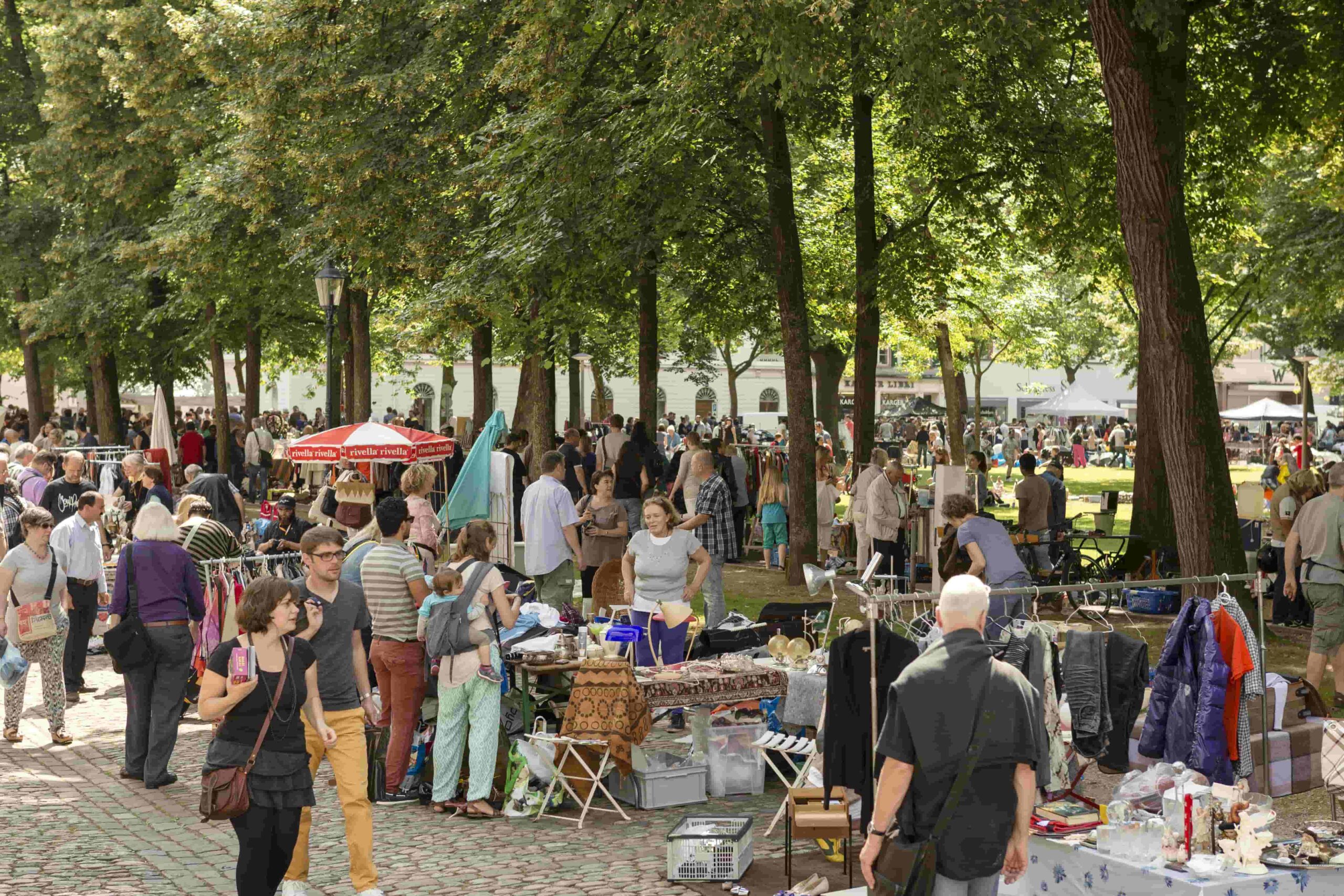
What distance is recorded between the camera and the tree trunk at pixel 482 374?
88.9 ft

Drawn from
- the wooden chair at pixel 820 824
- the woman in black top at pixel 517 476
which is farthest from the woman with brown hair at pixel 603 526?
the wooden chair at pixel 820 824

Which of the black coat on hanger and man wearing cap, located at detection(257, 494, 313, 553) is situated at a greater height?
man wearing cap, located at detection(257, 494, 313, 553)

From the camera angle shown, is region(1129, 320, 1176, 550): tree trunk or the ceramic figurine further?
region(1129, 320, 1176, 550): tree trunk

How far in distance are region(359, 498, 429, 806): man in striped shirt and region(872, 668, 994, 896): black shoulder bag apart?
478 cm

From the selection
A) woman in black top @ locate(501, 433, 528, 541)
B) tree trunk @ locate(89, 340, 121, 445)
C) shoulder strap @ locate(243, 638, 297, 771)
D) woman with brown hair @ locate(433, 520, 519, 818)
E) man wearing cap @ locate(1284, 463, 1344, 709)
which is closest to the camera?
shoulder strap @ locate(243, 638, 297, 771)

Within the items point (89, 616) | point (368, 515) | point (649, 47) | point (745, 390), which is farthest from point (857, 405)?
point (745, 390)

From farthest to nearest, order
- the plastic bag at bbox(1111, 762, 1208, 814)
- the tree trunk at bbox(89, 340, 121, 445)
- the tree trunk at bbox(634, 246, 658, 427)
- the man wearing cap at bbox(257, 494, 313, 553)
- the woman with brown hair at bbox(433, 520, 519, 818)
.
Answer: the tree trunk at bbox(89, 340, 121, 445), the tree trunk at bbox(634, 246, 658, 427), the man wearing cap at bbox(257, 494, 313, 553), the woman with brown hair at bbox(433, 520, 519, 818), the plastic bag at bbox(1111, 762, 1208, 814)

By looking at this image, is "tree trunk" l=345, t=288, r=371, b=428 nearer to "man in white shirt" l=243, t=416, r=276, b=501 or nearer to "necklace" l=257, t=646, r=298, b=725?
"man in white shirt" l=243, t=416, r=276, b=501

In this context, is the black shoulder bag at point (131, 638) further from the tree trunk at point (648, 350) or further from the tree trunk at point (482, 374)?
the tree trunk at point (482, 374)

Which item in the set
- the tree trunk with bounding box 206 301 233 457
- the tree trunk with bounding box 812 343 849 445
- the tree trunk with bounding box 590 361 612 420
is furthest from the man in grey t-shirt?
the tree trunk with bounding box 590 361 612 420

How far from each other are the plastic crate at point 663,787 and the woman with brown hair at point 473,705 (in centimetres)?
85

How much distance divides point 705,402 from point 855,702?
6954 centimetres

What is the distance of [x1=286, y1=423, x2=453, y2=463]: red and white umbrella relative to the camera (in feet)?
56.4

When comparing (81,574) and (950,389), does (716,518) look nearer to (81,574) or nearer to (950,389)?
(81,574)
